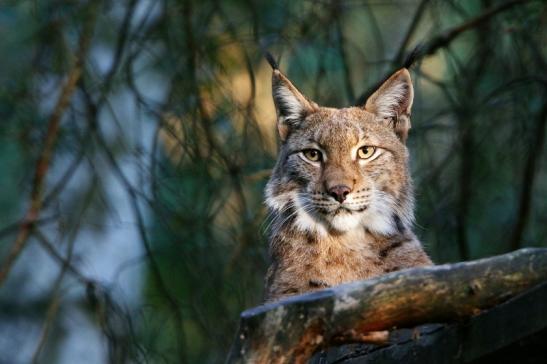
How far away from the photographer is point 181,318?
683 cm

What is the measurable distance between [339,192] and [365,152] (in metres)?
0.50

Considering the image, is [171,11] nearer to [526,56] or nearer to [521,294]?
[526,56]

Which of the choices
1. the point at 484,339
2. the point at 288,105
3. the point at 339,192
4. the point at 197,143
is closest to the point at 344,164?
the point at 339,192

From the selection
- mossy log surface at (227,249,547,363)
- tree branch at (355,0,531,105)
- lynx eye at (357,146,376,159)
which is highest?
tree branch at (355,0,531,105)

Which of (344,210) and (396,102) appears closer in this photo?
(344,210)

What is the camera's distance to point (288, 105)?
634 centimetres

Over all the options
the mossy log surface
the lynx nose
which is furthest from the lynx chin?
the mossy log surface

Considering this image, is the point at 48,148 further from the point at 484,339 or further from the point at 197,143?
the point at 484,339

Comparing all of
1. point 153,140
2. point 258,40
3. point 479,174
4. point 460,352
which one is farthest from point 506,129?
point 460,352

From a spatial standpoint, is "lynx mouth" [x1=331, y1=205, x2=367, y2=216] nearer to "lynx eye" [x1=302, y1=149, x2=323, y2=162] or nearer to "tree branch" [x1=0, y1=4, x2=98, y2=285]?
"lynx eye" [x1=302, y1=149, x2=323, y2=162]

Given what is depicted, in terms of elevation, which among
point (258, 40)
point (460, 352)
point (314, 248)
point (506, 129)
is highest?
point (258, 40)

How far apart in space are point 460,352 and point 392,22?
5698 millimetres

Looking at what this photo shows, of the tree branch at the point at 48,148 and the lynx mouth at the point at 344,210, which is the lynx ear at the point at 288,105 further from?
the tree branch at the point at 48,148

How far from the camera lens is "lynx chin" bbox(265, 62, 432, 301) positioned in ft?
18.0
